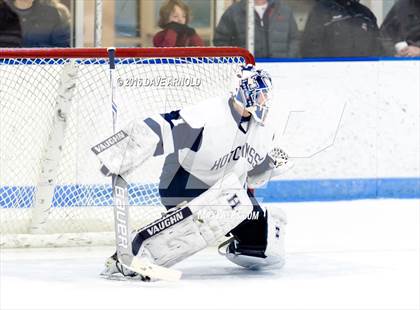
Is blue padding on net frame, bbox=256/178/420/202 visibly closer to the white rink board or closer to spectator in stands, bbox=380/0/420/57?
the white rink board

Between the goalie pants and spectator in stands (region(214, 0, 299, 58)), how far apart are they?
2.21m

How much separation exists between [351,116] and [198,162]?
2508 millimetres

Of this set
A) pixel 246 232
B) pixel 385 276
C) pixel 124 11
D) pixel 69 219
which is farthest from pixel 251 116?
pixel 124 11

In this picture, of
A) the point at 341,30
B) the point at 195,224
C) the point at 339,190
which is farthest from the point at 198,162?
the point at 341,30

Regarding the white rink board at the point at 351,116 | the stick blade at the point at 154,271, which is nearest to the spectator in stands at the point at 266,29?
the white rink board at the point at 351,116

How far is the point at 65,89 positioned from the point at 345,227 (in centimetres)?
147

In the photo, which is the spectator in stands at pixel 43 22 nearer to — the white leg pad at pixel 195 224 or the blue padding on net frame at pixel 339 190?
the blue padding on net frame at pixel 339 190

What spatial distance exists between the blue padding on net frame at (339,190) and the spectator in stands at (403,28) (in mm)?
672

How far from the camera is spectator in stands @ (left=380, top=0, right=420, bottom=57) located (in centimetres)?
717

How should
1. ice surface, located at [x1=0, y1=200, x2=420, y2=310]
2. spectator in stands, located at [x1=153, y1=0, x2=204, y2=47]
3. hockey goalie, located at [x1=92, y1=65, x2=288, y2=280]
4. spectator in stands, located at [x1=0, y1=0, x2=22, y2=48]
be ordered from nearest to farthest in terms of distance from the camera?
1. ice surface, located at [x1=0, y1=200, x2=420, y2=310]
2. hockey goalie, located at [x1=92, y1=65, x2=288, y2=280]
3. spectator in stands, located at [x1=0, y1=0, x2=22, y2=48]
4. spectator in stands, located at [x1=153, y1=0, x2=204, y2=47]

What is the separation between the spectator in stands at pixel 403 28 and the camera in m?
7.17

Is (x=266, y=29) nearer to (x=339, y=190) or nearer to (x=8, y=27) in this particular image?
(x=339, y=190)

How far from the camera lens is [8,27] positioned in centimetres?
655

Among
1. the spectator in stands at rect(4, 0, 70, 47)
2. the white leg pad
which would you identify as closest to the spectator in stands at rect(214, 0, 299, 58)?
the spectator in stands at rect(4, 0, 70, 47)
